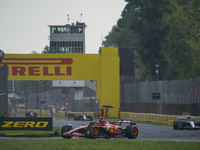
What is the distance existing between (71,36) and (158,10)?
1133 inches

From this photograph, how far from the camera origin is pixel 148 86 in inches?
1720

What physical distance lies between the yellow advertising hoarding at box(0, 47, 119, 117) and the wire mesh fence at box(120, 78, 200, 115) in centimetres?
256

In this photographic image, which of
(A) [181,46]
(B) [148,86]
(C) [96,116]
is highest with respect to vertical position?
(A) [181,46]

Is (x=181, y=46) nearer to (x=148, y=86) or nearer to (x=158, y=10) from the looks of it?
(x=158, y=10)

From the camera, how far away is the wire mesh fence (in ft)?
114

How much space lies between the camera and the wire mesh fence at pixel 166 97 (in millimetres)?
34719

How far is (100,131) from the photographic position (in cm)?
2025

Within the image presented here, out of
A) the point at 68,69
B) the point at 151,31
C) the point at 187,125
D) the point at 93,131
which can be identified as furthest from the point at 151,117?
the point at 151,31

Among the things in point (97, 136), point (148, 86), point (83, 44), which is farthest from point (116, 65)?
point (83, 44)

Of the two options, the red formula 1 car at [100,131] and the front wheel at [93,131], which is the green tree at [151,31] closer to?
the red formula 1 car at [100,131]

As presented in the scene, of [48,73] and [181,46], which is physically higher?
[181,46]

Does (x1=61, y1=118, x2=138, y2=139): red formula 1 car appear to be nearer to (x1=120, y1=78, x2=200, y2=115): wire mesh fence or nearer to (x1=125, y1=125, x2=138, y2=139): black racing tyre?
(x1=125, y1=125, x2=138, y2=139): black racing tyre

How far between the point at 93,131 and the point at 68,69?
27.9 m

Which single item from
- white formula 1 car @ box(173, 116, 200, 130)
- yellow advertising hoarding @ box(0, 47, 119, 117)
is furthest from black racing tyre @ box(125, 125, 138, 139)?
yellow advertising hoarding @ box(0, 47, 119, 117)
